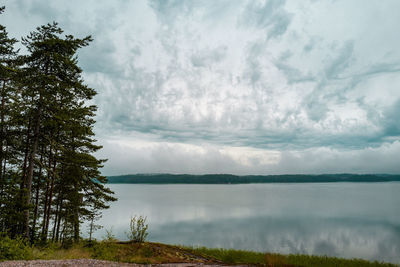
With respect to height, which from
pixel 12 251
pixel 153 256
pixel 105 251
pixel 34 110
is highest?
pixel 34 110

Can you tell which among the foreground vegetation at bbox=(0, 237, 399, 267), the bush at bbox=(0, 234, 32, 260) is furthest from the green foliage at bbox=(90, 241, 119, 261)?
the bush at bbox=(0, 234, 32, 260)

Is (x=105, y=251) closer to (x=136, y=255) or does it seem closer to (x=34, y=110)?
(x=136, y=255)

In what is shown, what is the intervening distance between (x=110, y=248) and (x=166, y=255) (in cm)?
335

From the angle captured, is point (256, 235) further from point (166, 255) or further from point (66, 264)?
point (66, 264)

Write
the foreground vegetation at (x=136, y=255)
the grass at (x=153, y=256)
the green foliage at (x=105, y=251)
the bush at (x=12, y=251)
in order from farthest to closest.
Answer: the green foliage at (x=105, y=251), the grass at (x=153, y=256), the foreground vegetation at (x=136, y=255), the bush at (x=12, y=251)

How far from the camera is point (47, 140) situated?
15602 millimetres

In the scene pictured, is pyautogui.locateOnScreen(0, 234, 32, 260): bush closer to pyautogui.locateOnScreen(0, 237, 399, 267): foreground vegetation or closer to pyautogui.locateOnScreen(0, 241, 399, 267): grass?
pyautogui.locateOnScreen(0, 237, 399, 267): foreground vegetation

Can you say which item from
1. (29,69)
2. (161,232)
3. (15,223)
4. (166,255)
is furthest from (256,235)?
(29,69)

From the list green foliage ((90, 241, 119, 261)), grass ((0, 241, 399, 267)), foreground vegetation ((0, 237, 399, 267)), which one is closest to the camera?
foreground vegetation ((0, 237, 399, 267))

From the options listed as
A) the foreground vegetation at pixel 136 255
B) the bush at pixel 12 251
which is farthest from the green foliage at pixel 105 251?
the bush at pixel 12 251

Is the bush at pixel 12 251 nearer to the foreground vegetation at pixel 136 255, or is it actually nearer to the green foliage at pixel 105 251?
the foreground vegetation at pixel 136 255

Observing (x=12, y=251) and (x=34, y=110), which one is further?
(x=34, y=110)

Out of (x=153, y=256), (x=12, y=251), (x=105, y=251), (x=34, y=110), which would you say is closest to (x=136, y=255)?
(x=153, y=256)

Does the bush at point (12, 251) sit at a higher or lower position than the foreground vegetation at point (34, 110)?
lower
